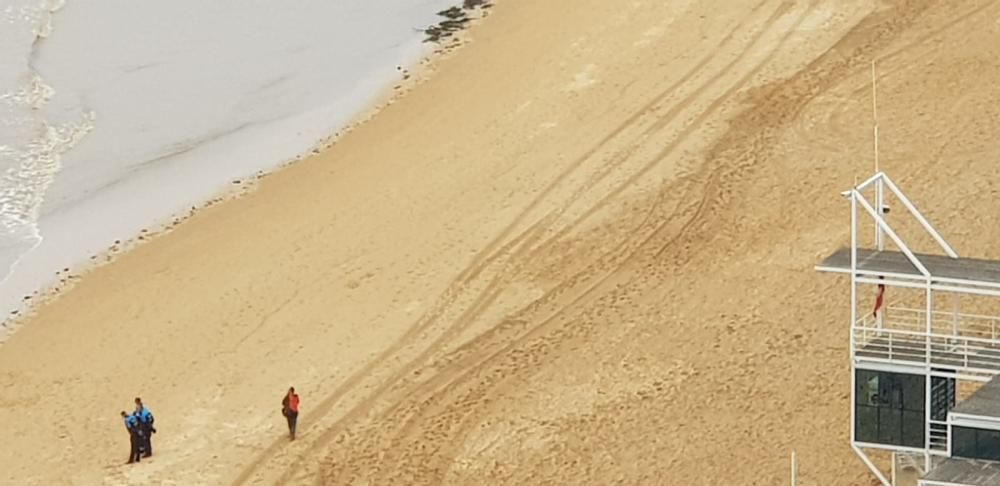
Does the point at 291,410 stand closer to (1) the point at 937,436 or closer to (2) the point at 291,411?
(2) the point at 291,411

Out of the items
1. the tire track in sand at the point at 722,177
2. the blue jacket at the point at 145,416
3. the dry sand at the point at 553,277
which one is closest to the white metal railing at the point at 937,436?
the dry sand at the point at 553,277

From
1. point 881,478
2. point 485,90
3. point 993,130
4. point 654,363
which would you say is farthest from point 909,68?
point 881,478

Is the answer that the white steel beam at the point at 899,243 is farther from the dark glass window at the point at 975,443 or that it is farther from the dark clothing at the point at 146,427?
the dark clothing at the point at 146,427

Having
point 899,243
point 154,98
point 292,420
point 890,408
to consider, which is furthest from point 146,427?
point 154,98

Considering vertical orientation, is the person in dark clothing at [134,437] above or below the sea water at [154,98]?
below

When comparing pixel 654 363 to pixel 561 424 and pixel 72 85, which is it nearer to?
pixel 561 424
